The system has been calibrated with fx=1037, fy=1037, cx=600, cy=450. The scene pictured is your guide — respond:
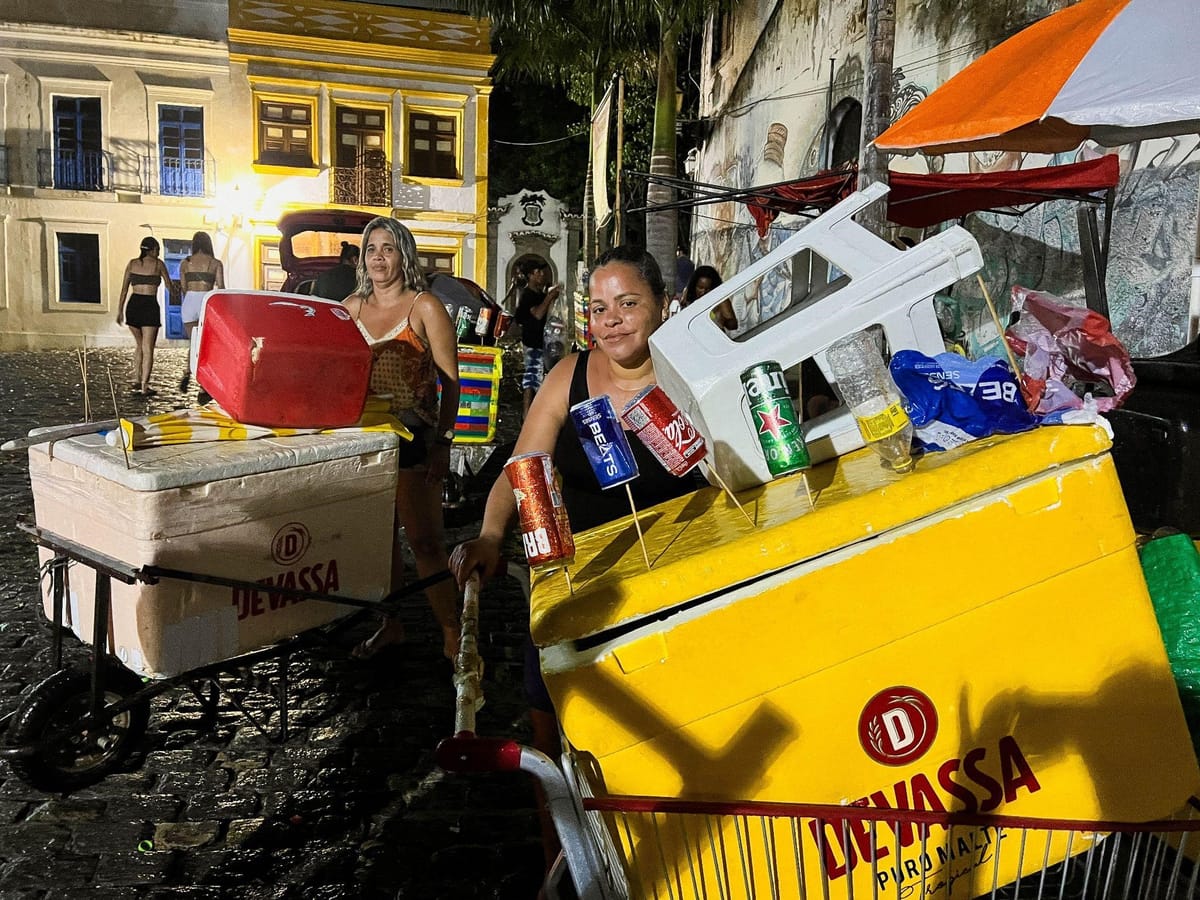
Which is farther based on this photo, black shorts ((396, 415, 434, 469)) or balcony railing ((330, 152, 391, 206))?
balcony railing ((330, 152, 391, 206))

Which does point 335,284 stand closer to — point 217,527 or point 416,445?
point 416,445

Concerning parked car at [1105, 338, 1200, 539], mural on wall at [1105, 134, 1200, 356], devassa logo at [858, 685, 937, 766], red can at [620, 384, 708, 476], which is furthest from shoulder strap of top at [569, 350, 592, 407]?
mural on wall at [1105, 134, 1200, 356]

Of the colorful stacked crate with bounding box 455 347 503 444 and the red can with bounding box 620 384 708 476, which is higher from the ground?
the red can with bounding box 620 384 708 476

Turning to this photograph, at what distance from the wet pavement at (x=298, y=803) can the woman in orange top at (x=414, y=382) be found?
380mm

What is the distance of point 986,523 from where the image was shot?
6.06 feet

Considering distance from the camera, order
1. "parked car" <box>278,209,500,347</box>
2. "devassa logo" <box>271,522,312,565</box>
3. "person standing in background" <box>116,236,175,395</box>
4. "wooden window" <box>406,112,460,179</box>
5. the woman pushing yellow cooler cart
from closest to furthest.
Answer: the woman pushing yellow cooler cart, "devassa logo" <box>271,522,312,565</box>, "parked car" <box>278,209,500,347</box>, "person standing in background" <box>116,236,175,395</box>, "wooden window" <box>406,112,460,179</box>

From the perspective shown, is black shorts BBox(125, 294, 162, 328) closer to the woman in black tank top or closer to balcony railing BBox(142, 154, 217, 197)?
the woman in black tank top

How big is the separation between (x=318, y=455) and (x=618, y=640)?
2.09 m

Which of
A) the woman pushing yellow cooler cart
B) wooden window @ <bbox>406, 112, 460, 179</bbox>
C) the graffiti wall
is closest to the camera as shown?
the woman pushing yellow cooler cart

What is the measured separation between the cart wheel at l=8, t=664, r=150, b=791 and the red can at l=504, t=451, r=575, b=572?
205 centimetres

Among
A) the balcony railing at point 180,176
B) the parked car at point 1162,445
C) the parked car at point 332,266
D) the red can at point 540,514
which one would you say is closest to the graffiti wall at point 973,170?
the parked car at point 1162,445

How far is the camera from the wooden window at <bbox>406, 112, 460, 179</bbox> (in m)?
29.0

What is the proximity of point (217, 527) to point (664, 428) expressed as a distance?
166 cm

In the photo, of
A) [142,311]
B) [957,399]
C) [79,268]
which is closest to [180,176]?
[79,268]
